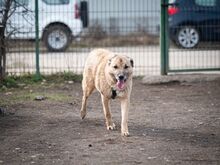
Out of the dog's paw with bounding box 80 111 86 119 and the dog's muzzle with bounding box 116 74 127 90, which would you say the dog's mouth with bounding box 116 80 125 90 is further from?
the dog's paw with bounding box 80 111 86 119

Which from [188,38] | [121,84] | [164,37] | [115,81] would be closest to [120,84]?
[121,84]

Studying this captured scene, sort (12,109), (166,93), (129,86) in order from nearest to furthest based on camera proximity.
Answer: (129,86) < (12,109) < (166,93)

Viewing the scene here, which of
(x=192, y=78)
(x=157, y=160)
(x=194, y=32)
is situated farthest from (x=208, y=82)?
(x=157, y=160)

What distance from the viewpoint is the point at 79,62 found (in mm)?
14172

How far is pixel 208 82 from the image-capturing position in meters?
12.6

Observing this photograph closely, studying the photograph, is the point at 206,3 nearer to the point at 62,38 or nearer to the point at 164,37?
the point at 164,37

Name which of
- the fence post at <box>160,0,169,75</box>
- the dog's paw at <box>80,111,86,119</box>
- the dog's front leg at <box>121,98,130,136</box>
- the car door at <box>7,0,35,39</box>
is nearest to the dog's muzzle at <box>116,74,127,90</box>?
the dog's front leg at <box>121,98,130,136</box>

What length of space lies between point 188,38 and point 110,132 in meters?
6.50

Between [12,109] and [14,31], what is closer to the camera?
[12,109]

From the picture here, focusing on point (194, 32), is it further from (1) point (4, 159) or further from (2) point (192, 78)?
(1) point (4, 159)

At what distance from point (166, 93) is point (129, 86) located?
10.9 ft

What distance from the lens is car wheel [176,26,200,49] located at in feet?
46.4

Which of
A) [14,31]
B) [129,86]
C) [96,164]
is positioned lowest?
[96,164]

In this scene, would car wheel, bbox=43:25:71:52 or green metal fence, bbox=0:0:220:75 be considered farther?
car wheel, bbox=43:25:71:52
